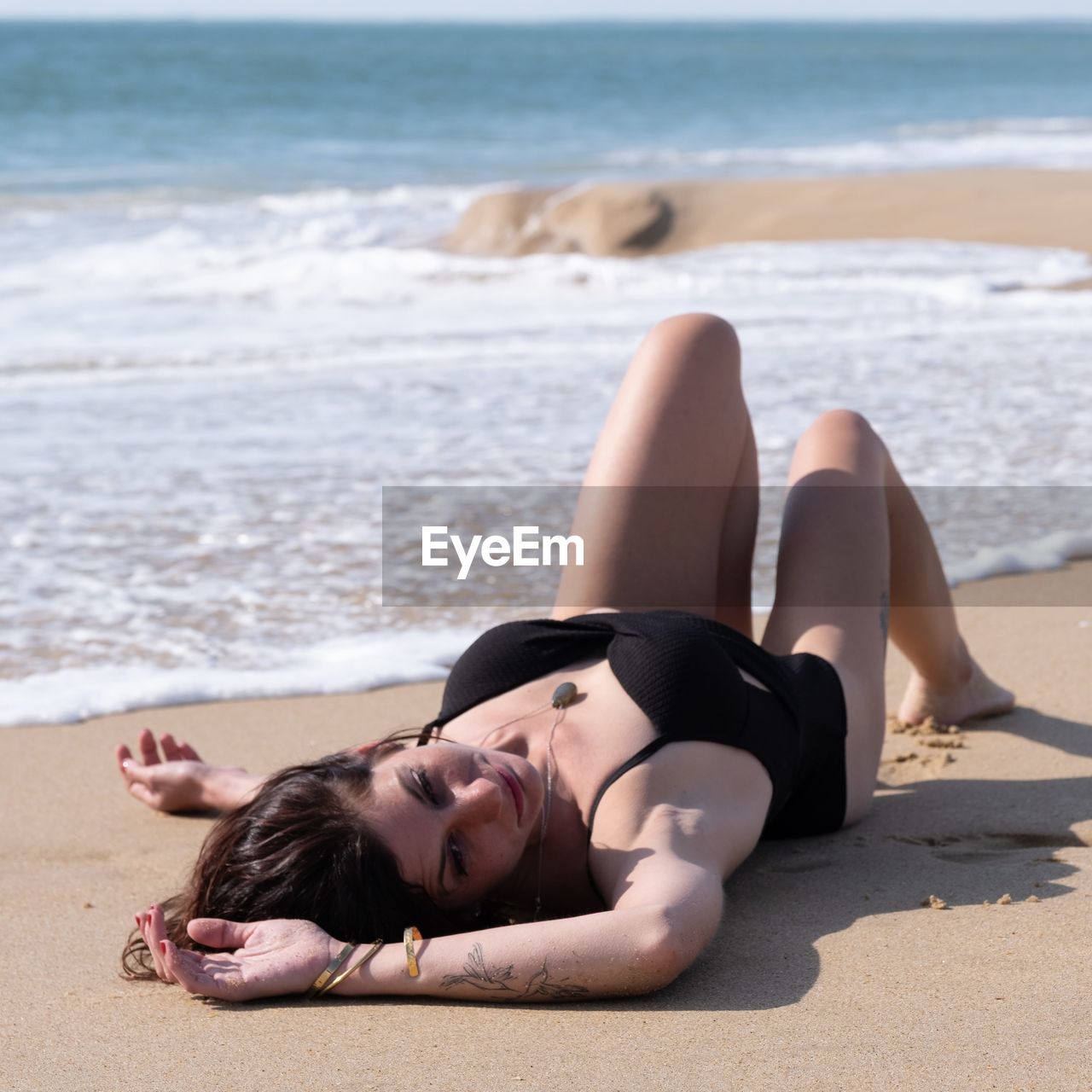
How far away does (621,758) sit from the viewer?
8.55 ft

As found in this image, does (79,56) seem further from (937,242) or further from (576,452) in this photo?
(576,452)

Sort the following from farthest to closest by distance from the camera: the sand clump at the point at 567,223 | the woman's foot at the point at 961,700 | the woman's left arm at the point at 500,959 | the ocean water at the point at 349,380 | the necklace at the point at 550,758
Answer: the sand clump at the point at 567,223 < the ocean water at the point at 349,380 < the woman's foot at the point at 961,700 < the necklace at the point at 550,758 < the woman's left arm at the point at 500,959

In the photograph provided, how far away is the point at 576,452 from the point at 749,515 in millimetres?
2687

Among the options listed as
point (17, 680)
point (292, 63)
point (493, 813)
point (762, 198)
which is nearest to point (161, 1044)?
point (493, 813)

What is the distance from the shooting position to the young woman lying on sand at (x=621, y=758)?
2223 millimetres

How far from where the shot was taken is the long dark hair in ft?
7.61

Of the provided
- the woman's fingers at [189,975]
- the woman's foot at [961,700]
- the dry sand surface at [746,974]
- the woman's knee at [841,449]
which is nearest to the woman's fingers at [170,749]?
the dry sand surface at [746,974]

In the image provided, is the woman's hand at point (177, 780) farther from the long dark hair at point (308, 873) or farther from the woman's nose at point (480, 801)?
the woman's nose at point (480, 801)

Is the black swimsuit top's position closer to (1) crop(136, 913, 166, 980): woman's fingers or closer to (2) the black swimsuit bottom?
(2) the black swimsuit bottom

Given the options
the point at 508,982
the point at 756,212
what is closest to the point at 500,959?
the point at 508,982

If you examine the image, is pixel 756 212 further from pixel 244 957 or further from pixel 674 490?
pixel 244 957

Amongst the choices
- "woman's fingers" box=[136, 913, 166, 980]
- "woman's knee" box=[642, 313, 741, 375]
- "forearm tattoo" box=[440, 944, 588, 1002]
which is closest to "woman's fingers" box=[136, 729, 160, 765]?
"woman's fingers" box=[136, 913, 166, 980]

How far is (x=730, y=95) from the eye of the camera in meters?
39.5

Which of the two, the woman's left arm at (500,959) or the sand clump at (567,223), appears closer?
the woman's left arm at (500,959)
